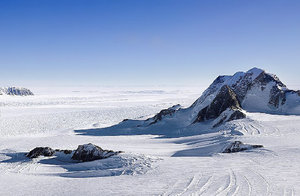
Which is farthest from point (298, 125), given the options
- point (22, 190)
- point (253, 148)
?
point (22, 190)

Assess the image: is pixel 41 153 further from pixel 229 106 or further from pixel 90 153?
pixel 229 106

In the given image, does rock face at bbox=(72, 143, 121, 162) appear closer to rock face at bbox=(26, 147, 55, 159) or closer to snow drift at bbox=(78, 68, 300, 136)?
rock face at bbox=(26, 147, 55, 159)

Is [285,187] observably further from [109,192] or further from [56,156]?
[56,156]

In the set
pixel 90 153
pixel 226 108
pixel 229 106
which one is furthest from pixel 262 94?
pixel 90 153

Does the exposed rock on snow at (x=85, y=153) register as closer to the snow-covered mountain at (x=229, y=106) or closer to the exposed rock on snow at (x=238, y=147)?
the exposed rock on snow at (x=238, y=147)

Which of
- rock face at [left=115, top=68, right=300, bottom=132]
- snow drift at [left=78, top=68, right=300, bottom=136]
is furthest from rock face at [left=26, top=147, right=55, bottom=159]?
rock face at [left=115, top=68, right=300, bottom=132]
